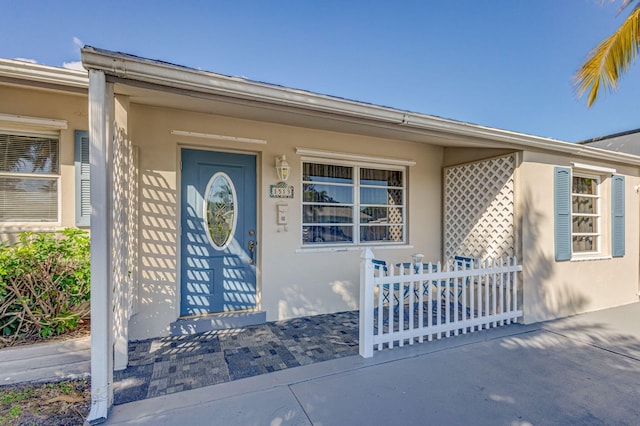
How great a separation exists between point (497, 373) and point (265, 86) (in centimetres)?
377

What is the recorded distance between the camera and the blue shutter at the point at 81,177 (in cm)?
373

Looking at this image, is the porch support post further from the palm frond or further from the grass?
the palm frond

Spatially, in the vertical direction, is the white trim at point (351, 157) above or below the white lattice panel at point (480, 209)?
above

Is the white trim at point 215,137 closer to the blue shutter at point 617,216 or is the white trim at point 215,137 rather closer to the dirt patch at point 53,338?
the dirt patch at point 53,338

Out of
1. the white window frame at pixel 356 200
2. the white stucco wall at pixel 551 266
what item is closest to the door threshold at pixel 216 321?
the white window frame at pixel 356 200

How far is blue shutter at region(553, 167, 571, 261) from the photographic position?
484 cm

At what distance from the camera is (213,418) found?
233 centimetres

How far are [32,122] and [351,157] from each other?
422 centimetres

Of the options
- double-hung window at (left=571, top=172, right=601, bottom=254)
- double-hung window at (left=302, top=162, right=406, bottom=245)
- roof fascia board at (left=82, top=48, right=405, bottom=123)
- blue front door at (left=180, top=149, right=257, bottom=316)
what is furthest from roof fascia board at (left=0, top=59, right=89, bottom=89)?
double-hung window at (left=571, top=172, right=601, bottom=254)

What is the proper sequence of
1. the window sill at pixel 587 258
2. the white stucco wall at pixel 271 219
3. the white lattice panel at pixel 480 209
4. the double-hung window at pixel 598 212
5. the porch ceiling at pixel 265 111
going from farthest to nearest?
the double-hung window at pixel 598 212
the window sill at pixel 587 258
the white lattice panel at pixel 480 209
the white stucco wall at pixel 271 219
the porch ceiling at pixel 265 111

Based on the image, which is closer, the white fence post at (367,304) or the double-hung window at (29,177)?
the white fence post at (367,304)

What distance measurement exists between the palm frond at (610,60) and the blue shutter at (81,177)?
8.28 metres

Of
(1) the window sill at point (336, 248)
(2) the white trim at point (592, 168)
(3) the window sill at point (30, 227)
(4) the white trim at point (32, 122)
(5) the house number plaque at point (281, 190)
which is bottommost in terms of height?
(1) the window sill at point (336, 248)

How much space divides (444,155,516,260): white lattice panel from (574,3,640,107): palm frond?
9.10ft
